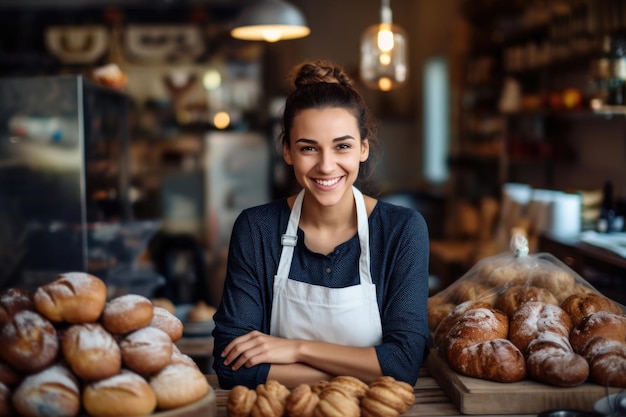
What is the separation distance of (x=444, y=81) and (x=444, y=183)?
127cm

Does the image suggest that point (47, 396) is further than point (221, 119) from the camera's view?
No

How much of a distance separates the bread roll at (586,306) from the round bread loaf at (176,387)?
956mm

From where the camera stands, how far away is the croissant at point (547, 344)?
1.66 m

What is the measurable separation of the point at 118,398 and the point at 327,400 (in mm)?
414

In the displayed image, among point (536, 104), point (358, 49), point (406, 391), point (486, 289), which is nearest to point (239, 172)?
point (536, 104)

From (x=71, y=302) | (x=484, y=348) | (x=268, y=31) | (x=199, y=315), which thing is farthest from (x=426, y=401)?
(x=268, y=31)

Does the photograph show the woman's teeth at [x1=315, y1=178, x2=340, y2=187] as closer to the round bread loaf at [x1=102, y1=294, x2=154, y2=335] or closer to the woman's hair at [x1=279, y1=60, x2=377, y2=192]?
the woman's hair at [x1=279, y1=60, x2=377, y2=192]

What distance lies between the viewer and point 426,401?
1.78 meters

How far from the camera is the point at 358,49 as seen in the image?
380 inches

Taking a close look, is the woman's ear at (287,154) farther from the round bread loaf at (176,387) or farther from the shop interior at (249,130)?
the round bread loaf at (176,387)

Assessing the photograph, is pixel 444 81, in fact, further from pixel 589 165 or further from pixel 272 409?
pixel 272 409

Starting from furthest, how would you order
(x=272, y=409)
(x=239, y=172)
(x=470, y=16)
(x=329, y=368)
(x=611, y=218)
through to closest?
(x=470, y=16), (x=239, y=172), (x=611, y=218), (x=329, y=368), (x=272, y=409)

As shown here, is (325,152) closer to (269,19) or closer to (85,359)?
(85,359)

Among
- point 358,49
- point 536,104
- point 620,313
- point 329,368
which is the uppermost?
point 358,49
